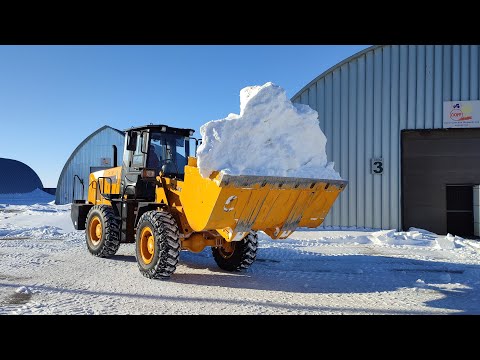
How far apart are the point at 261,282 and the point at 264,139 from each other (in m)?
2.41

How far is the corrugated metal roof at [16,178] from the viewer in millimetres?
45562

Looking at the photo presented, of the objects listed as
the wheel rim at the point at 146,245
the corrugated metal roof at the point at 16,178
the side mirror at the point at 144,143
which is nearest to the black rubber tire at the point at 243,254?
the wheel rim at the point at 146,245

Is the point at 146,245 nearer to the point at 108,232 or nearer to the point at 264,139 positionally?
the point at 108,232

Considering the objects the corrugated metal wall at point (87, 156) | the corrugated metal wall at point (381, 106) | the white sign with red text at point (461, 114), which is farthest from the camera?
the corrugated metal wall at point (87, 156)

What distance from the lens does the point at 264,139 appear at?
5.84 meters

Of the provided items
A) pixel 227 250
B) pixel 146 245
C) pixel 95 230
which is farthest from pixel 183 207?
pixel 95 230

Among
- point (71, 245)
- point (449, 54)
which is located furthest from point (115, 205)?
point (449, 54)

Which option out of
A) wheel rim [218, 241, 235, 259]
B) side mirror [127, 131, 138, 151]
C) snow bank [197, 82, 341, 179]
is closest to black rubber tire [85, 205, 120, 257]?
side mirror [127, 131, 138, 151]

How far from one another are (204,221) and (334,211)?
31.9ft

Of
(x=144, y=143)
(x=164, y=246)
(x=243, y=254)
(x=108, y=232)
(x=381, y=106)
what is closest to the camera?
(x=164, y=246)

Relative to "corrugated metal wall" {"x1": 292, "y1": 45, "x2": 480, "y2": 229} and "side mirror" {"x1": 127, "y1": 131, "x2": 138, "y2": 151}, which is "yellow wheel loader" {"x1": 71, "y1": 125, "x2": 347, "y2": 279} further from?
"corrugated metal wall" {"x1": 292, "y1": 45, "x2": 480, "y2": 229}

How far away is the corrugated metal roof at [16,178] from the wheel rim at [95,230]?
136 ft

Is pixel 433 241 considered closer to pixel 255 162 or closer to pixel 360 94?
pixel 360 94

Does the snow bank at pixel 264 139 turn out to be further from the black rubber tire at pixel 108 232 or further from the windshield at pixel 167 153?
the black rubber tire at pixel 108 232
